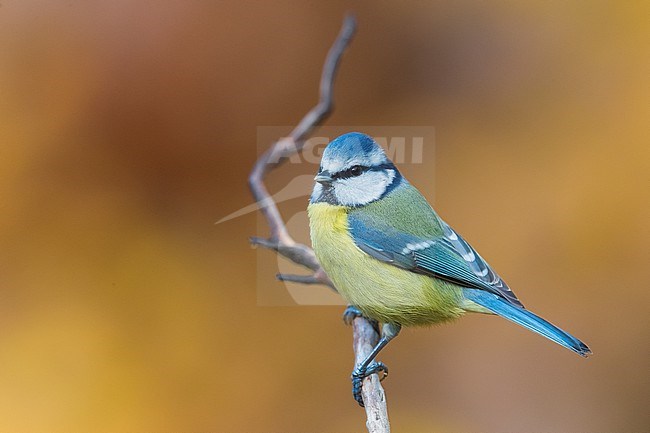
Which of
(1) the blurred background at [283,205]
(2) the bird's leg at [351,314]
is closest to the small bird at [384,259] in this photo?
(2) the bird's leg at [351,314]

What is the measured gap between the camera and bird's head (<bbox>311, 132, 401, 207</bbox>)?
151 centimetres

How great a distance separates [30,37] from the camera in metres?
2.04

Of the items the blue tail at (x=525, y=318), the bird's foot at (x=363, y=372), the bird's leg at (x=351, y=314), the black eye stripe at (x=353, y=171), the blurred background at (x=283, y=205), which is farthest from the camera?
the blurred background at (x=283, y=205)

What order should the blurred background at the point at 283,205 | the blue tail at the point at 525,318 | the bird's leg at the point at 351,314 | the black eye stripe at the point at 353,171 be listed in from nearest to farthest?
the blue tail at the point at 525,318 → the black eye stripe at the point at 353,171 → the bird's leg at the point at 351,314 → the blurred background at the point at 283,205

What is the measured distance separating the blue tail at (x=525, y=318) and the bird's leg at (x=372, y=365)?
0.18m

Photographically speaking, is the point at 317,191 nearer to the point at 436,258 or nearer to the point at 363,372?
the point at 436,258

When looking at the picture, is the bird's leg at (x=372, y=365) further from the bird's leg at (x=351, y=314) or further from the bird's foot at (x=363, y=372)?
the bird's leg at (x=351, y=314)

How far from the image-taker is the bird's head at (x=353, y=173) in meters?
1.51

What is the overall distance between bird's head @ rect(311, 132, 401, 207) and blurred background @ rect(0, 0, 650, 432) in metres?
0.56

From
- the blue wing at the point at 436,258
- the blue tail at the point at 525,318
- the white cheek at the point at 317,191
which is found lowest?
the blue tail at the point at 525,318

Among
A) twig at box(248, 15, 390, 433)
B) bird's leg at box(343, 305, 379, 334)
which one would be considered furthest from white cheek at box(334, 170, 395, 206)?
bird's leg at box(343, 305, 379, 334)

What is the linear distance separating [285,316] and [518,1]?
127 centimetres

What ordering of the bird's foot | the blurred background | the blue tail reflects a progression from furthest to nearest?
1. the blurred background
2. the bird's foot
3. the blue tail

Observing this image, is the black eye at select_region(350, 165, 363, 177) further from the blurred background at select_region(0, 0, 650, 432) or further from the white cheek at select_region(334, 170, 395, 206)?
the blurred background at select_region(0, 0, 650, 432)
